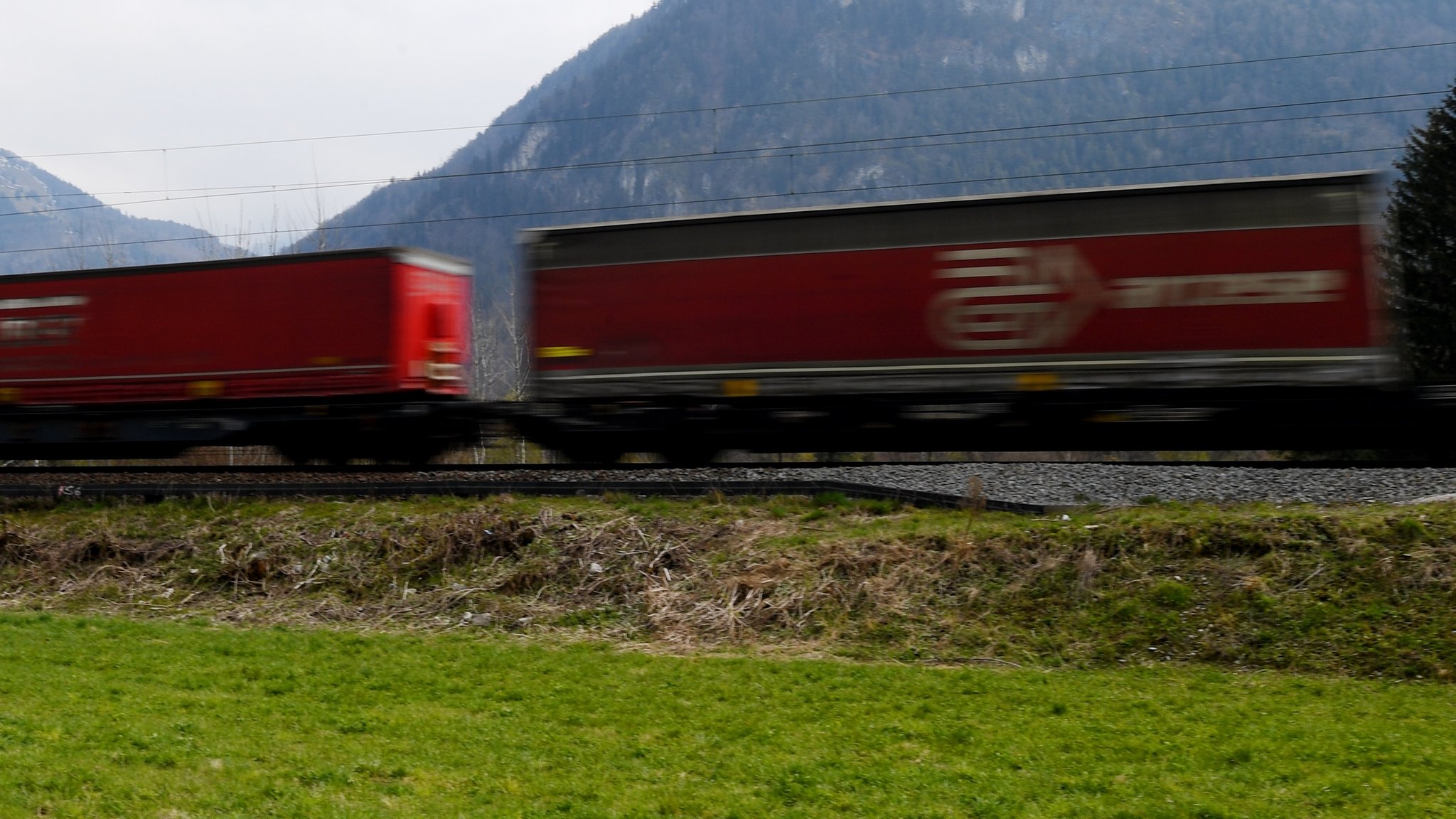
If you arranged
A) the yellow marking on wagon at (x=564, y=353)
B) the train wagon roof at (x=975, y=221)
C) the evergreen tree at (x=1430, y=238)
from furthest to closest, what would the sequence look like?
the evergreen tree at (x=1430, y=238)
the yellow marking on wagon at (x=564, y=353)
the train wagon roof at (x=975, y=221)

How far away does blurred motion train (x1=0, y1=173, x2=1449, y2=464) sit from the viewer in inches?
464

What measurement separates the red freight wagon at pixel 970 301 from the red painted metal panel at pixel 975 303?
2 cm

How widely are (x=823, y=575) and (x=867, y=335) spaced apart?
385cm

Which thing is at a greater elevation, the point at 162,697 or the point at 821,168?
the point at 821,168

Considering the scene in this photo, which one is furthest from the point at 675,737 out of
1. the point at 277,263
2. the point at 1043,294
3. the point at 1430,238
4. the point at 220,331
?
the point at 1430,238

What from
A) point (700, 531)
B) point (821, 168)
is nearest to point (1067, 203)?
point (700, 531)

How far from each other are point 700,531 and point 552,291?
14.0 feet

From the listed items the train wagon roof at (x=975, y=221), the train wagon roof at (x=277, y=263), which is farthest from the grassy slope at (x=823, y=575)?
the train wagon roof at (x=277, y=263)

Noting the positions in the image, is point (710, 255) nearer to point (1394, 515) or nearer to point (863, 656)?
point (863, 656)

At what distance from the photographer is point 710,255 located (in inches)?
517

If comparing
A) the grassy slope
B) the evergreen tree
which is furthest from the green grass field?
the evergreen tree

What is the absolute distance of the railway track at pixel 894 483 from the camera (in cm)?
1166

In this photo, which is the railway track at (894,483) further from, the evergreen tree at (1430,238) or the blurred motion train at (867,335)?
the evergreen tree at (1430,238)

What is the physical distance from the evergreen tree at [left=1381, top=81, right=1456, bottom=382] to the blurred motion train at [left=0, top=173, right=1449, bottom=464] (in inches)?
534
